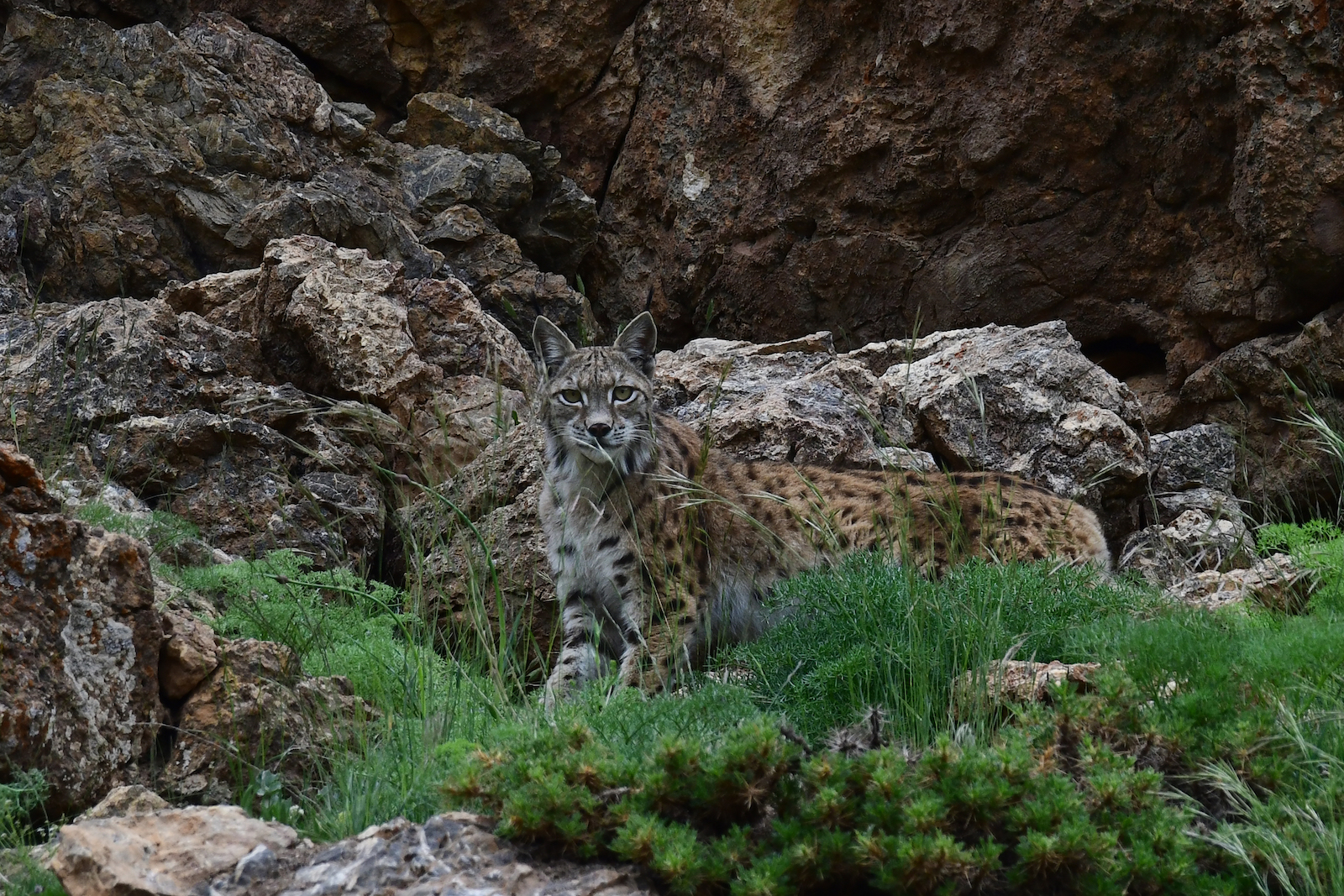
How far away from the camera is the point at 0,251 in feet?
34.9

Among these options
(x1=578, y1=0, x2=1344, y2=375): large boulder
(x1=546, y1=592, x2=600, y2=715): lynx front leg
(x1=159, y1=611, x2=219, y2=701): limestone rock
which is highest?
(x1=578, y1=0, x2=1344, y2=375): large boulder

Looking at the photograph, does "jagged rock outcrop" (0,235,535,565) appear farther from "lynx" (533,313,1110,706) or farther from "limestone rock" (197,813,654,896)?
"limestone rock" (197,813,654,896)

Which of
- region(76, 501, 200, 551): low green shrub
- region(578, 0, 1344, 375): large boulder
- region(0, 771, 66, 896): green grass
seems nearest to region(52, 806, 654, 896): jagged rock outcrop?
region(0, 771, 66, 896): green grass

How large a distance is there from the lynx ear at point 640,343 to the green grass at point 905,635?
250 cm

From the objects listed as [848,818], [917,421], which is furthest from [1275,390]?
[848,818]

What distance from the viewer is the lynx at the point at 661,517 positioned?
25.2 ft

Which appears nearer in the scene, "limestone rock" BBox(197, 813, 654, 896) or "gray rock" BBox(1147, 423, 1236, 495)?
"limestone rock" BBox(197, 813, 654, 896)

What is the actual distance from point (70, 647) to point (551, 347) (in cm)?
418

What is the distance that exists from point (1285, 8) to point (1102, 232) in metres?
2.59

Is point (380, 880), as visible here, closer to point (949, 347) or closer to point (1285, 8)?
point (949, 347)

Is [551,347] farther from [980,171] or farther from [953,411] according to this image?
[980,171]

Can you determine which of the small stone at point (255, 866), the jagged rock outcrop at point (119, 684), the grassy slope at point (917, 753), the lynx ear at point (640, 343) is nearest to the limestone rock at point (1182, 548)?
the grassy slope at point (917, 753)

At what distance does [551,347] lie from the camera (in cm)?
833

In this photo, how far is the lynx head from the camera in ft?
25.6
